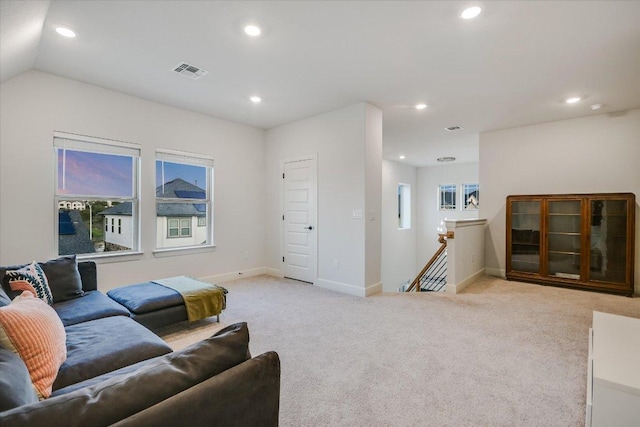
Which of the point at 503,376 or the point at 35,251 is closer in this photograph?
→ the point at 503,376

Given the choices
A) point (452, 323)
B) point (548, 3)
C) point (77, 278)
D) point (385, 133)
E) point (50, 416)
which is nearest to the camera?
point (50, 416)

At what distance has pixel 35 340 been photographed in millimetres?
1292

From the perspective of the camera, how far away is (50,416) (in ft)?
2.22

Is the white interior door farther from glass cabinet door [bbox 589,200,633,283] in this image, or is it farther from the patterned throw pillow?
glass cabinet door [bbox 589,200,633,283]

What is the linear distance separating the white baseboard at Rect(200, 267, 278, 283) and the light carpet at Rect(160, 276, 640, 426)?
2.14 ft

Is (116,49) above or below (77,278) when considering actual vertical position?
above

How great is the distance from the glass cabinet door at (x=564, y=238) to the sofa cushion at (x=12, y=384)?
5.90 meters

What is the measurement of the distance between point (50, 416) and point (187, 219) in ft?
14.1

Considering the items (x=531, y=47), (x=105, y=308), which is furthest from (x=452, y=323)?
(x=105, y=308)

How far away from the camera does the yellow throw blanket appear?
2957mm

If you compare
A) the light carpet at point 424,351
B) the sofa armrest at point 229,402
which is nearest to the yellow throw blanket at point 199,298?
the light carpet at point 424,351

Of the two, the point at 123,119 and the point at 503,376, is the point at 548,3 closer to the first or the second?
the point at 503,376

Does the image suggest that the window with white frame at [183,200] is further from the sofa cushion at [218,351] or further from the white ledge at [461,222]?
the sofa cushion at [218,351]

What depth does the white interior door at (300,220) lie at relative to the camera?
4793mm
